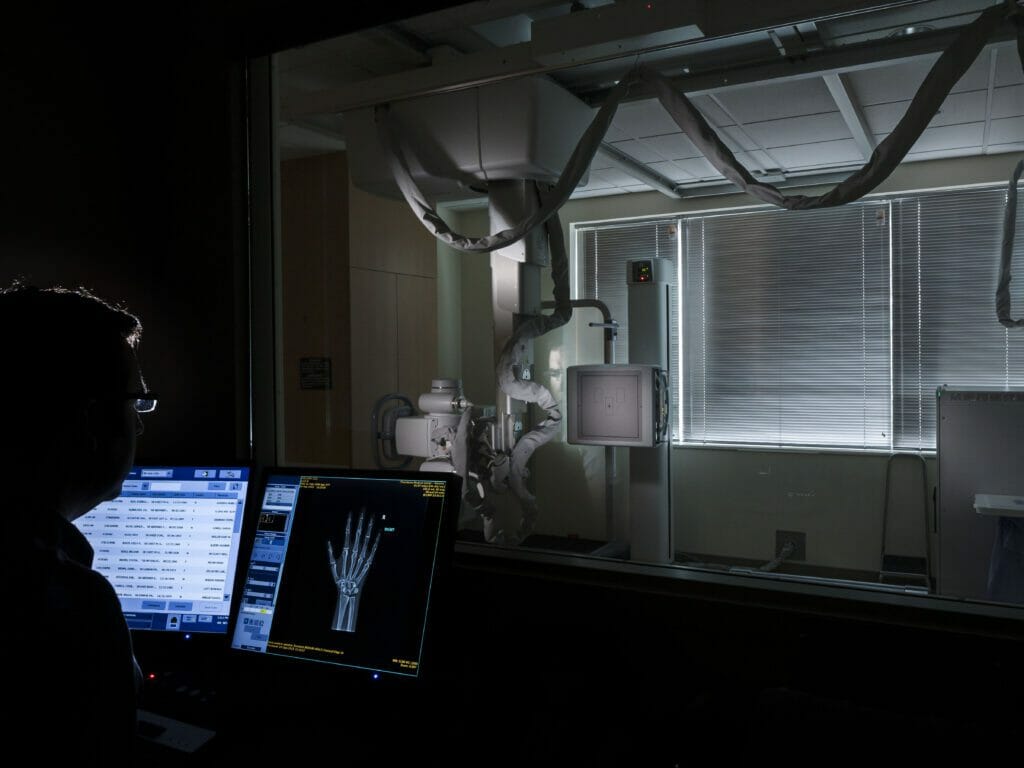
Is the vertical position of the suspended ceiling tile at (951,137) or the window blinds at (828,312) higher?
the suspended ceiling tile at (951,137)

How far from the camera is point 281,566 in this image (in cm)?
121

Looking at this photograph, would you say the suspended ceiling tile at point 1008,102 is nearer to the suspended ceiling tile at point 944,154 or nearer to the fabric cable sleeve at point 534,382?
the suspended ceiling tile at point 944,154

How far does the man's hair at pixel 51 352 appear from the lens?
723 millimetres

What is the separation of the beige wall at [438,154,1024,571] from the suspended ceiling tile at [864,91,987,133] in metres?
0.74

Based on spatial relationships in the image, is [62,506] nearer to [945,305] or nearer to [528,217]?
[528,217]

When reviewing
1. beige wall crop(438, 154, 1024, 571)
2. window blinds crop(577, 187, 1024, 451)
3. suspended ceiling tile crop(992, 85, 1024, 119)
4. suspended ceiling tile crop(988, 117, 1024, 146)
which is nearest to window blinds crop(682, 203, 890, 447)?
window blinds crop(577, 187, 1024, 451)

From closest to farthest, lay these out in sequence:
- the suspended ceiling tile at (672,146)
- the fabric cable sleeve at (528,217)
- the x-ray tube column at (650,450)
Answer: the fabric cable sleeve at (528,217), the suspended ceiling tile at (672,146), the x-ray tube column at (650,450)

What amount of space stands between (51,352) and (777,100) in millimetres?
3194

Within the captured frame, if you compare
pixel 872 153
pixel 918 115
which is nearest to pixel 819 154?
pixel 872 153

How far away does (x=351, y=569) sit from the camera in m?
1.17

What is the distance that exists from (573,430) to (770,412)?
5.64 ft

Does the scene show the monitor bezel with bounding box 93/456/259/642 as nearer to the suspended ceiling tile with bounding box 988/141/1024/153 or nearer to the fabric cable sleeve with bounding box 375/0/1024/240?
the fabric cable sleeve with bounding box 375/0/1024/240

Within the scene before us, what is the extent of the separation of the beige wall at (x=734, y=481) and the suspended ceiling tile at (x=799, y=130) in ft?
2.68

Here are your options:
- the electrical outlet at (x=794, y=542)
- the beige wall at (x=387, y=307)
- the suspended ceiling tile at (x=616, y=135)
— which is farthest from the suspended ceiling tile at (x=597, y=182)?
the electrical outlet at (x=794, y=542)
